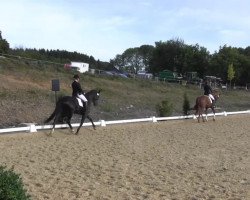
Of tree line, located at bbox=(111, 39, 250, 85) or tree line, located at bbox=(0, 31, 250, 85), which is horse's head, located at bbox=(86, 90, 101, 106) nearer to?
tree line, located at bbox=(0, 31, 250, 85)

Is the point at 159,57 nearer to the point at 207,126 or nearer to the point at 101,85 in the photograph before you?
the point at 101,85

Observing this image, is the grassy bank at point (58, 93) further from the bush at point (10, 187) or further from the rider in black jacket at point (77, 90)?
the bush at point (10, 187)

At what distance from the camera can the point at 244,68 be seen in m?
87.0

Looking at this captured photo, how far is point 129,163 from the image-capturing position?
11539mm

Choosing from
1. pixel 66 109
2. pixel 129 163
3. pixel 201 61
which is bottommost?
pixel 129 163

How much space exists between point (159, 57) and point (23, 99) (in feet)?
225

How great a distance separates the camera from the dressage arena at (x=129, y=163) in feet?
28.1

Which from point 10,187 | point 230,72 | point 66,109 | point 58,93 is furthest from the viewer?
point 230,72

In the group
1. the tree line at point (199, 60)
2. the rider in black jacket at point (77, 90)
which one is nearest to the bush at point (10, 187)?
the rider in black jacket at point (77, 90)

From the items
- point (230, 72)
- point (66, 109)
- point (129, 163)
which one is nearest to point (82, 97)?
point (66, 109)

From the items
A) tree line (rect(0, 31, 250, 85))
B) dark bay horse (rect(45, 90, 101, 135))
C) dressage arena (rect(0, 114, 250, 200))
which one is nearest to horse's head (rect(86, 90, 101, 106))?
dark bay horse (rect(45, 90, 101, 135))

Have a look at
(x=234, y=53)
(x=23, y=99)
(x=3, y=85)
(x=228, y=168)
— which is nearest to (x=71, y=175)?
(x=228, y=168)

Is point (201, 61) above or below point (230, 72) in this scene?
above

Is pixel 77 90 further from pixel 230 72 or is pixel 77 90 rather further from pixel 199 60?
pixel 199 60
